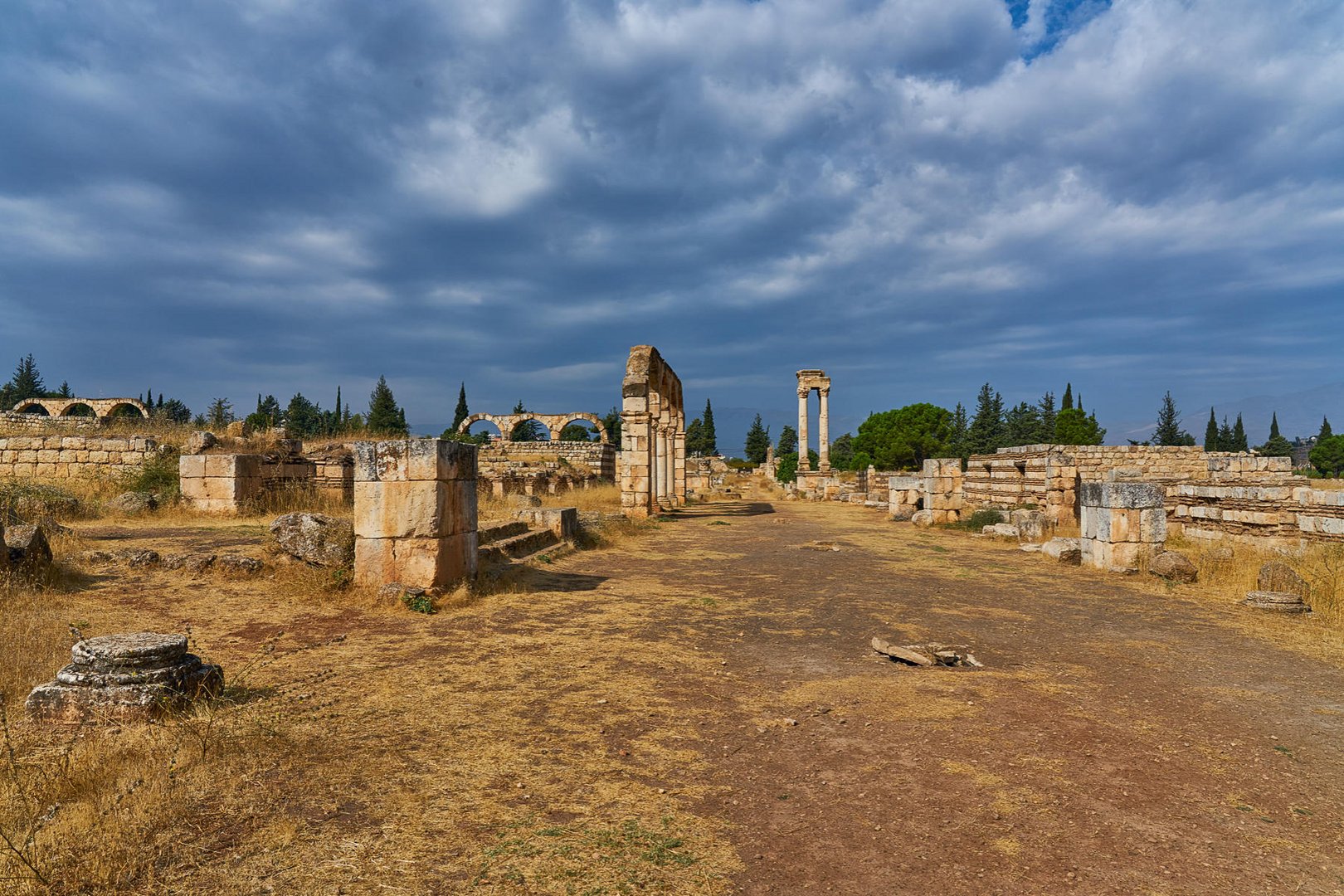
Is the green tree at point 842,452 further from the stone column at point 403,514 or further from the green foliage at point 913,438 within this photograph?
the stone column at point 403,514

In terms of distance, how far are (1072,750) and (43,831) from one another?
15.8 feet

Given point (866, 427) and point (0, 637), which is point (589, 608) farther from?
point (866, 427)

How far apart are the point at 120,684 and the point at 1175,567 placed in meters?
11.6

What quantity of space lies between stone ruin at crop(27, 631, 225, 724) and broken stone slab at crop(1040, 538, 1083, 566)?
1167 centimetres

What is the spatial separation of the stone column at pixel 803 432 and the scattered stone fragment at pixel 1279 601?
27.8 m

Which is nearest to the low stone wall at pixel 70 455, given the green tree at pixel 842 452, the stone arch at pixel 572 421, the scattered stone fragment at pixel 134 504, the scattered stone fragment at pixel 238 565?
the scattered stone fragment at pixel 134 504

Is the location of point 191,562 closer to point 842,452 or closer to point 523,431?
point 523,431

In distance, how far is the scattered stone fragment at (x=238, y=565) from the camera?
8.07 m

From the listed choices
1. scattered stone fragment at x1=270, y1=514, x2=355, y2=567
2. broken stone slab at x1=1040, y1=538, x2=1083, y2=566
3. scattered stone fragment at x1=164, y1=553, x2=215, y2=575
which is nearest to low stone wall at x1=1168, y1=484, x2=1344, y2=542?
broken stone slab at x1=1040, y1=538, x2=1083, y2=566

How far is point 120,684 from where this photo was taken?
3.92 meters

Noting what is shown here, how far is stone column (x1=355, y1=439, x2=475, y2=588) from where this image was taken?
301 inches

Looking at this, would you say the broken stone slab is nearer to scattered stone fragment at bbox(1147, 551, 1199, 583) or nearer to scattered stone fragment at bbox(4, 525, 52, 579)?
scattered stone fragment at bbox(1147, 551, 1199, 583)

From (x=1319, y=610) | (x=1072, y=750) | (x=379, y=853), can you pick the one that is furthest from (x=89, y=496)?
(x=1319, y=610)

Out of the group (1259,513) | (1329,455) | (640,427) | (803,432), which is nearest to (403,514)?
(640,427)
